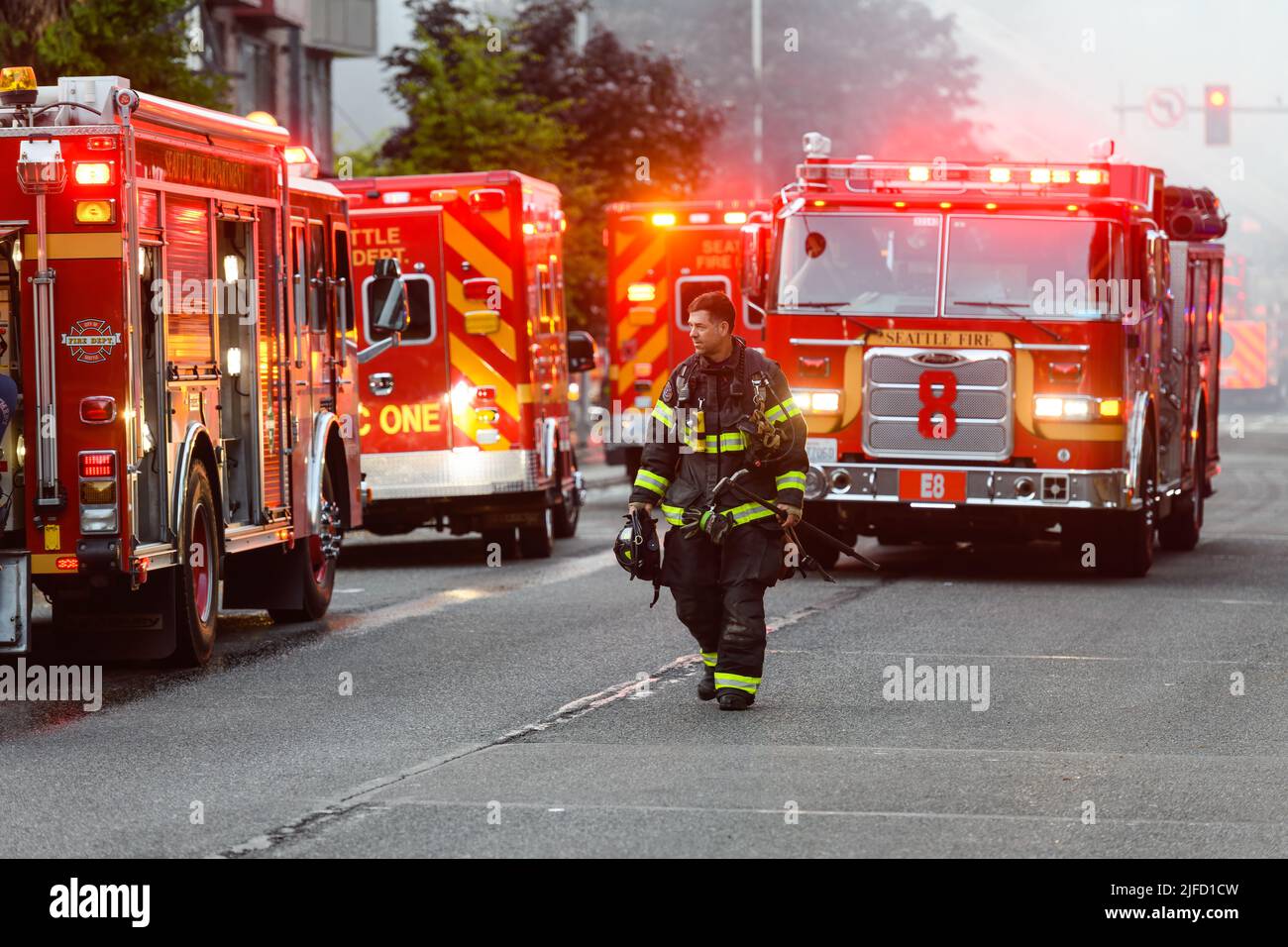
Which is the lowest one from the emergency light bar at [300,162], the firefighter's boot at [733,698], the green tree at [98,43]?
the firefighter's boot at [733,698]

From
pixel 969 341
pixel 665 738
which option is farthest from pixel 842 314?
pixel 665 738

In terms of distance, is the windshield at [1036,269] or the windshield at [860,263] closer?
the windshield at [1036,269]

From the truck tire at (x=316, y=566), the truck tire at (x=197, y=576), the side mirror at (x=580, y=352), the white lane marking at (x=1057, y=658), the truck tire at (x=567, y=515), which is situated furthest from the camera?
the side mirror at (x=580, y=352)

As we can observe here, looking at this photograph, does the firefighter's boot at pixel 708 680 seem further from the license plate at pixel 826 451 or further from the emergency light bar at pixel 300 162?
the license plate at pixel 826 451

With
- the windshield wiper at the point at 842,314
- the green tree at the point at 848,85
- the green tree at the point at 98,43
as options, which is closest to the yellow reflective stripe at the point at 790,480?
the windshield wiper at the point at 842,314

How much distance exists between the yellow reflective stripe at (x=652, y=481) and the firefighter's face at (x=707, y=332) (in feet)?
1.86

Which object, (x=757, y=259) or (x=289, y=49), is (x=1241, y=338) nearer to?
(x=289, y=49)

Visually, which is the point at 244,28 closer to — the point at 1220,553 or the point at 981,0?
the point at 1220,553

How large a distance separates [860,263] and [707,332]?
21.9ft

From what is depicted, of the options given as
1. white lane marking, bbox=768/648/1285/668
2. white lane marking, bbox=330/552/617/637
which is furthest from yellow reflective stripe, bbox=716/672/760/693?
white lane marking, bbox=330/552/617/637

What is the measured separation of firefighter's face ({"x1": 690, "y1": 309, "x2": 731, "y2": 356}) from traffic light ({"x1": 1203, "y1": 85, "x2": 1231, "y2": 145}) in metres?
29.9

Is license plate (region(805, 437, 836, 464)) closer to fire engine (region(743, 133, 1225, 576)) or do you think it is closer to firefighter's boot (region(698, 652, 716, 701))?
fire engine (region(743, 133, 1225, 576))

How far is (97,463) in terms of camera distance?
11.1 metres

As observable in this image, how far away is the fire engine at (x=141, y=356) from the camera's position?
11.1 meters
